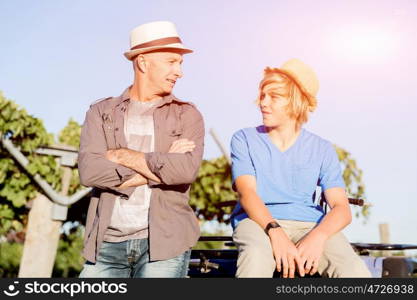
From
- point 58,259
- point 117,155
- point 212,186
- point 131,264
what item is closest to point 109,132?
point 117,155

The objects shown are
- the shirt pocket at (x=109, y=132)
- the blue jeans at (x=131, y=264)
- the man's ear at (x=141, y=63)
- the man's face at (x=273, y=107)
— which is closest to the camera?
the blue jeans at (x=131, y=264)

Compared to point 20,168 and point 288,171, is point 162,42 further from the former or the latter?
point 20,168

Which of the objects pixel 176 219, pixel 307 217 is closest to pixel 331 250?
pixel 307 217

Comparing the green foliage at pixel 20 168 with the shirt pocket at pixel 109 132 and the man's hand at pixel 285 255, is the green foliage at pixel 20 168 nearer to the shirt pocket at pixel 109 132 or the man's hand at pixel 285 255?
the shirt pocket at pixel 109 132

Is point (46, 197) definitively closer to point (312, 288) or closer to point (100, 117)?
point (100, 117)

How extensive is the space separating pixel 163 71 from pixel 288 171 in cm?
99

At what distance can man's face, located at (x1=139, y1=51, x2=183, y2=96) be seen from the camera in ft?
10.6

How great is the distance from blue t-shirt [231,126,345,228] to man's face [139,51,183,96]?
64 centimetres

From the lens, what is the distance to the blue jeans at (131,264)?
9.57 feet

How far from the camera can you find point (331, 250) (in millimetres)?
3094

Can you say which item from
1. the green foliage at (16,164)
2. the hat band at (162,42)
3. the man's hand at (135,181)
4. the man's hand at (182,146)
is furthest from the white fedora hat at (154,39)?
the green foliage at (16,164)

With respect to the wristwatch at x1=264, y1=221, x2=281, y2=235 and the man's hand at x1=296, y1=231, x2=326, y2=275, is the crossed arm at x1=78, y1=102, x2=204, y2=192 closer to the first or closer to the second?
the wristwatch at x1=264, y1=221, x2=281, y2=235

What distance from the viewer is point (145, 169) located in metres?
3.01

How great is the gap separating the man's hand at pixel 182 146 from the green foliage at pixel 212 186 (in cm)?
674
